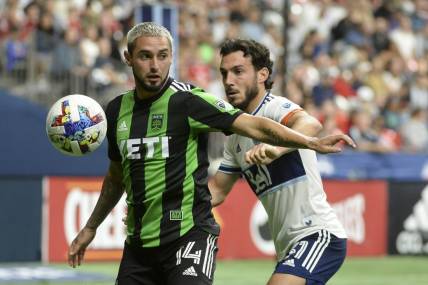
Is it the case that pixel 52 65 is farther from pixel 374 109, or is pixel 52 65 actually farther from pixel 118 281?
pixel 118 281

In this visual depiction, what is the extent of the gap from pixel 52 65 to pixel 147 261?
11.7 metres

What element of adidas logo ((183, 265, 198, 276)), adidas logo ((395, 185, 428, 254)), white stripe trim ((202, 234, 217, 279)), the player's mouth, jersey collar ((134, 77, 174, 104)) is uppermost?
the player's mouth

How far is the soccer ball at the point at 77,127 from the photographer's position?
684 cm

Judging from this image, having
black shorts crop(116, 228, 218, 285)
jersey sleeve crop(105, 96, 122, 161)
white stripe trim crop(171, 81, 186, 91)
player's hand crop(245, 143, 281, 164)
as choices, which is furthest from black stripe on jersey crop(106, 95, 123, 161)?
player's hand crop(245, 143, 281, 164)

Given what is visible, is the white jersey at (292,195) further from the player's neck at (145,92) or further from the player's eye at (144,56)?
the player's eye at (144,56)

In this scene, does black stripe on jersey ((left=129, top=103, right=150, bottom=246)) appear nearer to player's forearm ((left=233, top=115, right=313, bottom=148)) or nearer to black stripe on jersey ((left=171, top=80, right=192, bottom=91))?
black stripe on jersey ((left=171, top=80, right=192, bottom=91))

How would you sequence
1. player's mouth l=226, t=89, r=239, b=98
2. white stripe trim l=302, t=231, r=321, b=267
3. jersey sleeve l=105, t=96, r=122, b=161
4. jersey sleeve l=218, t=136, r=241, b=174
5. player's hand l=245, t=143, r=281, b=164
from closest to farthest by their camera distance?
player's hand l=245, t=143, r=281, b=164, jersey sleeve l=105, t=96, r=122, b=161, white stripe trim l=302, t=231, r=321, b=267, player's mouth l=226, t=89, r=239, b=98, jersey sleeve l=218, t=136, r=241, b=174

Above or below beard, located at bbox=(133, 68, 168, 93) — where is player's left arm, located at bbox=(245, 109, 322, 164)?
below

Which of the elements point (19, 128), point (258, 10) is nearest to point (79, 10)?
point (19, 128)

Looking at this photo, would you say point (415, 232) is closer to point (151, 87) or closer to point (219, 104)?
point (219, 104)

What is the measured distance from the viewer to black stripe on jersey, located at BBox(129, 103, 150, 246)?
6793 mm

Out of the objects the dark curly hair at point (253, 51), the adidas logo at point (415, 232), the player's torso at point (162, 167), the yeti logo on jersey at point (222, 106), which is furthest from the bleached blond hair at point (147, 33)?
the adidas logo at point (415, 232)

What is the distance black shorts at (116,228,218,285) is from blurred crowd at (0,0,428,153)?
37.1 ft

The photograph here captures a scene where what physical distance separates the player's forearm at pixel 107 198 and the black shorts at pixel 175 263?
50cm
